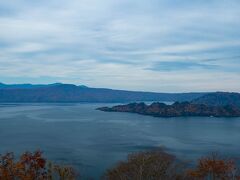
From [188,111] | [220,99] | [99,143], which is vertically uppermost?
[220,99]

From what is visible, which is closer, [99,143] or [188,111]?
[99,143]

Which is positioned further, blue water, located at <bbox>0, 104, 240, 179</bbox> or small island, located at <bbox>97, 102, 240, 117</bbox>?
small island, located at <bbox>97, 102, 240, 117</bbox>

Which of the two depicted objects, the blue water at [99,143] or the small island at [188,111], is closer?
the blue water at [99,143]

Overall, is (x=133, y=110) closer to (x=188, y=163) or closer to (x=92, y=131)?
(x=92, y=131)

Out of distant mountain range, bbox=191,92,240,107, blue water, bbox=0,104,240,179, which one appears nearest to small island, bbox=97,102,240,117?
blue water, bbox=0,104,240,179

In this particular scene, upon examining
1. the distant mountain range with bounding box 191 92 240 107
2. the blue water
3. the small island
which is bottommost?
the blue water

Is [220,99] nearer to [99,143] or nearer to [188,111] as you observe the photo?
[188,111]

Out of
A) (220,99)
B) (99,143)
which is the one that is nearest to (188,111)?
(220,99)

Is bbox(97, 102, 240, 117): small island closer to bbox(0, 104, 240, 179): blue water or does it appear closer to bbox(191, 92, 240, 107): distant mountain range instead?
bbox(0, 104, 240, 179): blue water

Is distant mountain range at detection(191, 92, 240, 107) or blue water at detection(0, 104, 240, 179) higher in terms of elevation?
distant mountain range at detection(191, 92, 240, 107)

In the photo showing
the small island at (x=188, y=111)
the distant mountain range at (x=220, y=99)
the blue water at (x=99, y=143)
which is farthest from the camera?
the distant mountain range at (x=220, y=99)

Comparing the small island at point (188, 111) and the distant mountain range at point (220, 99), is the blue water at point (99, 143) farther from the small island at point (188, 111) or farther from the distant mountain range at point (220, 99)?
the distant mountain range at point (220, 99)

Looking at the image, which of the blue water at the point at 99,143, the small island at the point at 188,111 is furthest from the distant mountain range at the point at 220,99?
the blue water at the point at 99,143

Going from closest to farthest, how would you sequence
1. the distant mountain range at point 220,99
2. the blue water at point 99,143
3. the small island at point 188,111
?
the blue water at point 99,143
the small island at point 188,111
the distant mountain range at point 220,99
